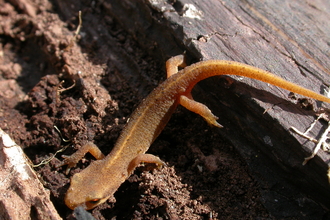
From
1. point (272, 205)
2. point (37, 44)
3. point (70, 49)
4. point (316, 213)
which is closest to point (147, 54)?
point (70, 49)

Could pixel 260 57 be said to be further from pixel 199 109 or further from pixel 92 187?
pixel 92 187

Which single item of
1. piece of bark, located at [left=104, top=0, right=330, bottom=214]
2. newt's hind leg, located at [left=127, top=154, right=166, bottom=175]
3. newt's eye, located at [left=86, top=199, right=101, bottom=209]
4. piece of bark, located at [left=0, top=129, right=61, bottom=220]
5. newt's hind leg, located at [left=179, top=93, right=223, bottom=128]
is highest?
piece of bark, located at [left=104, top=0, right=330, bottom=214]

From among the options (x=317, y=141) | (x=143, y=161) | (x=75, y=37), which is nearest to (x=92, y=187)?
(x=143, y=161)

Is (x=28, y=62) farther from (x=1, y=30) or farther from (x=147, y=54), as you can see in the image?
(x=147, y=54)

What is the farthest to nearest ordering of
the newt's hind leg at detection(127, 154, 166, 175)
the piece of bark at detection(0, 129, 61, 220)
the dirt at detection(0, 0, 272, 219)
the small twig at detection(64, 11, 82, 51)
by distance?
the small twig at detection(64, 11, 82, 51), the newt's hind leg at detection(127, 154, 166, 175), the dirt at detection(0, 0, 272, 219), the piece of bark at detection(0, 129, 61, 220)

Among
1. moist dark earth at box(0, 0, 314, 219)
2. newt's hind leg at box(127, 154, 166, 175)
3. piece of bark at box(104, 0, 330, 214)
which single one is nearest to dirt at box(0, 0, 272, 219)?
moist dark earth at box(0, 0, 314, 219)

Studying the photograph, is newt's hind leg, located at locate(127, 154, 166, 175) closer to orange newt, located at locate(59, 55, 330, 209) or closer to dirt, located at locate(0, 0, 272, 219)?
orange newt, located at locate(59, 55, 330, 209)

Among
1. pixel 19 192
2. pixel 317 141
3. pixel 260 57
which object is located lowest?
pixel 19 192
